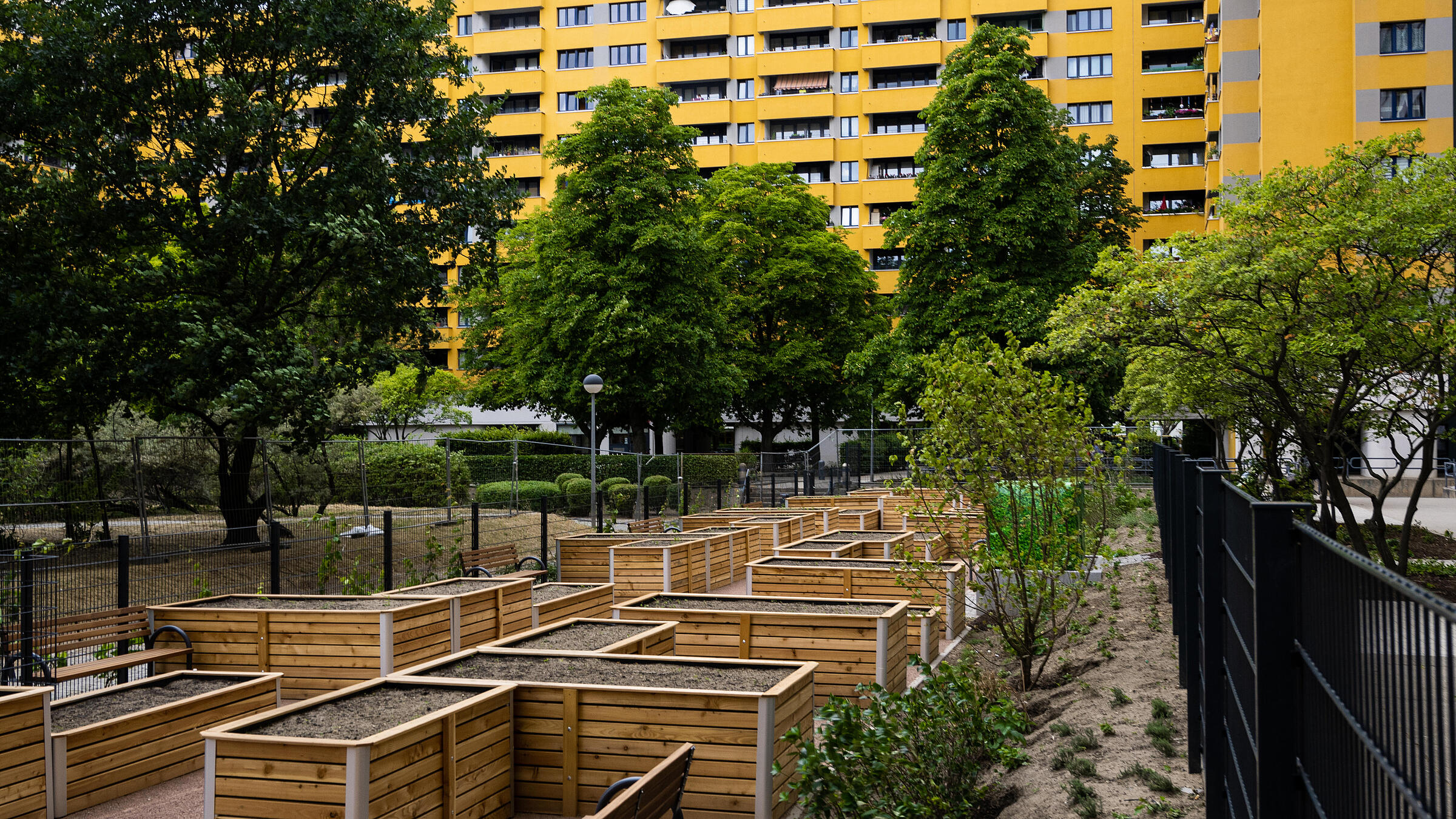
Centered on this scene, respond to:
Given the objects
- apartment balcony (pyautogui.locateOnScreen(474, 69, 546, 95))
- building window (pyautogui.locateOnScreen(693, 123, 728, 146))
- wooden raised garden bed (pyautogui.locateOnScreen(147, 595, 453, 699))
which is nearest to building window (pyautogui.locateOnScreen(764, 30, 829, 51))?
building window (pyautogui.locateOnScreen(693, 123, 728, 146))

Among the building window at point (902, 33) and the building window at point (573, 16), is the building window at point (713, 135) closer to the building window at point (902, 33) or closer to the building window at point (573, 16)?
the building window at point (573, 16)

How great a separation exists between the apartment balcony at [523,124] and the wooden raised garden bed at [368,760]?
63.1 m

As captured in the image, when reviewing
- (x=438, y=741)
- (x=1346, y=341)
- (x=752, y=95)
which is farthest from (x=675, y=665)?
(x=752, y=95)

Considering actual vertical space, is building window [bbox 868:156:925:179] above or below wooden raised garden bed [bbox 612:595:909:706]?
above

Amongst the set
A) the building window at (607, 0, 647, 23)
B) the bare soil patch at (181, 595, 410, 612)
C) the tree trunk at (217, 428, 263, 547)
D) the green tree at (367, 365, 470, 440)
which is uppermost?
the building window at (607, 0, 647, 23)

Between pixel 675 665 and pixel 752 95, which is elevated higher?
pixel 752 95

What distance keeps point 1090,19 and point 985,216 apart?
31.0 metres

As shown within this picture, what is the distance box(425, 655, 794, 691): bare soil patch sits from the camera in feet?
22.3

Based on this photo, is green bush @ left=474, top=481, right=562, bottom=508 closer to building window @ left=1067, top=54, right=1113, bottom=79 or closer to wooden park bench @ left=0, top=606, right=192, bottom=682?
wooden park bench @ left=0, top=606, right=192, bottom=682

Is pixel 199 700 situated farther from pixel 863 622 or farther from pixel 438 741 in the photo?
pixel 863 622

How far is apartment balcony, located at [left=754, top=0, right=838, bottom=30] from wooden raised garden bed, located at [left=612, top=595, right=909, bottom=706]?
59.6 m

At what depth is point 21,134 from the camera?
18047 mm

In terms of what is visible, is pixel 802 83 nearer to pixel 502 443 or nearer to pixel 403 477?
pixel 502 443

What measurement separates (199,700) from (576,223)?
3158cm
